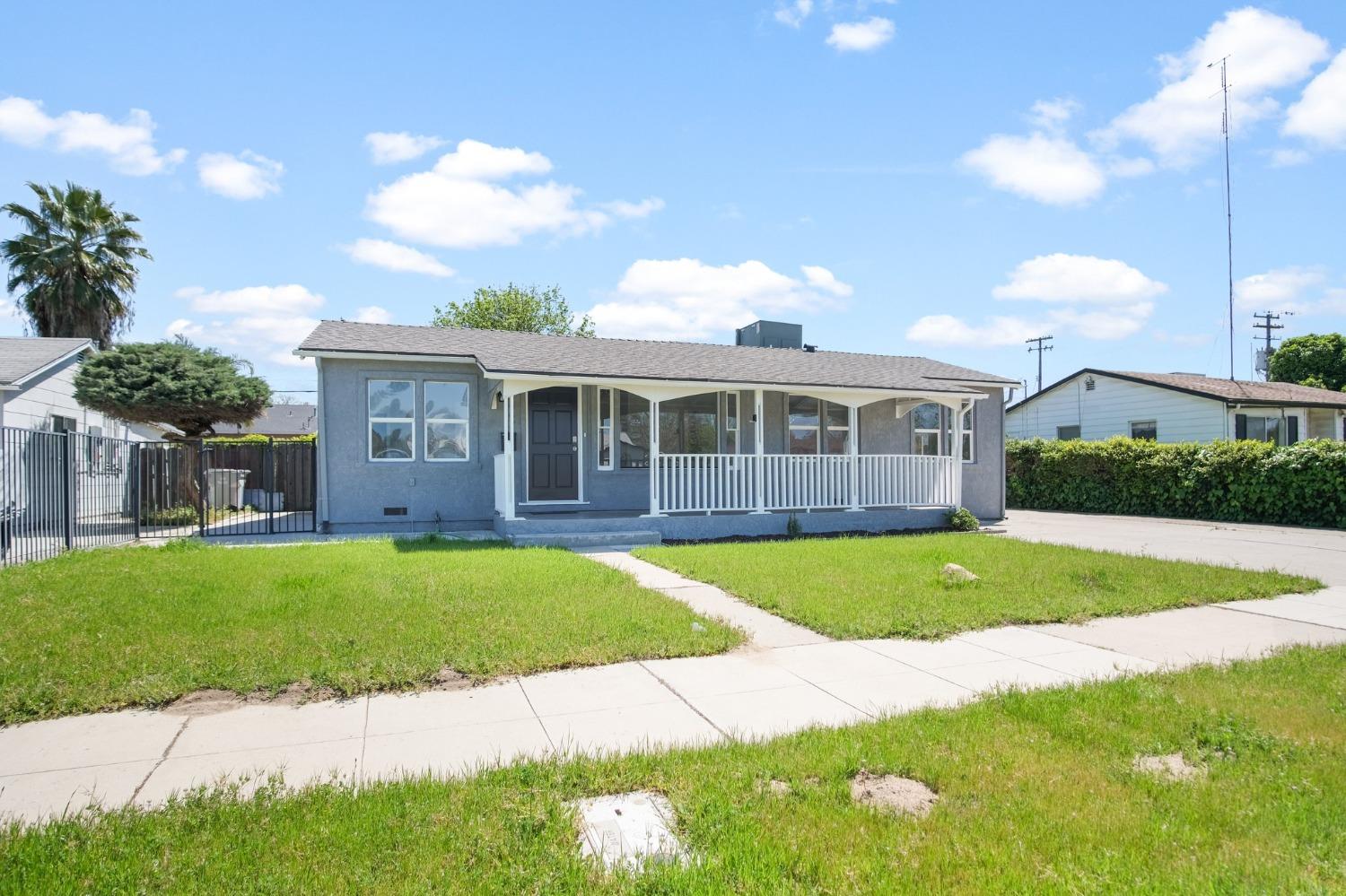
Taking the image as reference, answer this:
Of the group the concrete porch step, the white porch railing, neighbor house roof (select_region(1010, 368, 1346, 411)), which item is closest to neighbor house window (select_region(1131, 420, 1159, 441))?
neighbor house roof (select_region(1010, 368, 1346, 411))

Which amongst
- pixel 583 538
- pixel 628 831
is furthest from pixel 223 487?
pixel 628 831

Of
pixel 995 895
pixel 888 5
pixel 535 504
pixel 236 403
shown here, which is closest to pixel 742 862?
pixel 995 895

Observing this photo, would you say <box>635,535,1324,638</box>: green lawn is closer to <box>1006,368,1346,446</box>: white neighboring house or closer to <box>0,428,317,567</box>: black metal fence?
<box>0,428,317,567</box>: black metal fence

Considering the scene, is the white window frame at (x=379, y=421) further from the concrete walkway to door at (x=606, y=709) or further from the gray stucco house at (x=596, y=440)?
the concrete walkway to door at (x=606, y=709)

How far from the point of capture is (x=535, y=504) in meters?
14.1

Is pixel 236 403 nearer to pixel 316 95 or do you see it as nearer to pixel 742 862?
pixel 316 95

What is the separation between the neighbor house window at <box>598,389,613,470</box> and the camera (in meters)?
14.5

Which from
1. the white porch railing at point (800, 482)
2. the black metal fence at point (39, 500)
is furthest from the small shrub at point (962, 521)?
the black metal fence at point (39, 500)

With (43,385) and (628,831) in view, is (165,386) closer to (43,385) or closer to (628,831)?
(43,385)

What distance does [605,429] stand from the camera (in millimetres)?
14633

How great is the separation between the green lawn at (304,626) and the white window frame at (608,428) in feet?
17.0

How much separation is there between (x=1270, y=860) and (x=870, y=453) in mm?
13688

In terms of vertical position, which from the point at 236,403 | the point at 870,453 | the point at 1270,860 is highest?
the point at 236,403

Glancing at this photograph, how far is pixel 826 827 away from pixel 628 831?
82cm
